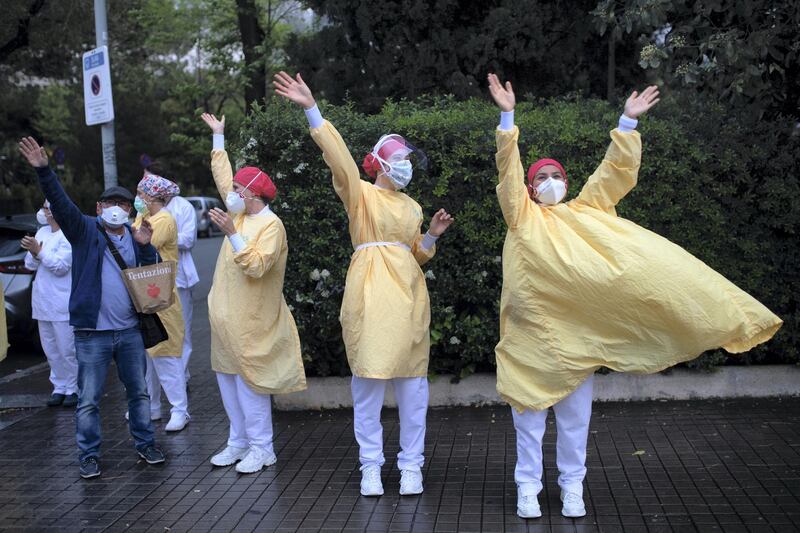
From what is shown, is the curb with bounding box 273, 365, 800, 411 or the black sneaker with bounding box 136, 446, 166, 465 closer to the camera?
the black sneaker with bounding box 136, 446, 166, 465

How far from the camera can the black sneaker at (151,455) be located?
6.09m

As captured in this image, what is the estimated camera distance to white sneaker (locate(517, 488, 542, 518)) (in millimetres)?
4855

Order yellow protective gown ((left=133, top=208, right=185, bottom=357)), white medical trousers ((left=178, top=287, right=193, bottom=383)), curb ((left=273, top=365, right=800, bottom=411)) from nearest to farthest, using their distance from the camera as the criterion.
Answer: yellow protective gown ((left=133, top=208, right=185, bottom=357)) → curb ((left=273, top=365, right=800, bottom=411)) → white medical trousers ((left=178, top=287, right=193, bottom=383))

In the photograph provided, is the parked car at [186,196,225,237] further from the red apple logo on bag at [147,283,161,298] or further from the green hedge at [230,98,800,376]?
the red apple logo on bag at [147,283,161,298]

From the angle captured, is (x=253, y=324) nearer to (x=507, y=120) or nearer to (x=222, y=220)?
(x=222, y=220)

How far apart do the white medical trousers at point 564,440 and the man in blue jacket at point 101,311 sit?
2579 millimetres

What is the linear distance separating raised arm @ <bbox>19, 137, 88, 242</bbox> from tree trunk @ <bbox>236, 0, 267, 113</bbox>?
905cm

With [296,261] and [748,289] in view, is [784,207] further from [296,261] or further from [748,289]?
[296,261]

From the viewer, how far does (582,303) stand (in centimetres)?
473

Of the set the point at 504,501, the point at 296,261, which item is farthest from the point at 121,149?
the point at 504,501

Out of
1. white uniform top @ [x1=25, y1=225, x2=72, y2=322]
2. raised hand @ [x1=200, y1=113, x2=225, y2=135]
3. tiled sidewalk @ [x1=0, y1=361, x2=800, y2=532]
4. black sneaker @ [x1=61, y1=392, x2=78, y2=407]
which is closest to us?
tiled sidewalk @ [x1=0, y1=361, x2=800, y2=532]

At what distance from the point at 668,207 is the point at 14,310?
716 centimetres

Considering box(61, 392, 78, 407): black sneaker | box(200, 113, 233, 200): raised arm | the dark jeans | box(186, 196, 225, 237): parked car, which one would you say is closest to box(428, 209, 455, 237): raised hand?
box(200, 113, 233, 200): raised arm

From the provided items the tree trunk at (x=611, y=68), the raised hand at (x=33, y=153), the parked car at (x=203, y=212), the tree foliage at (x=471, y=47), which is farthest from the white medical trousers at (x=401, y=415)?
the parked car at (x=203, y=212)
